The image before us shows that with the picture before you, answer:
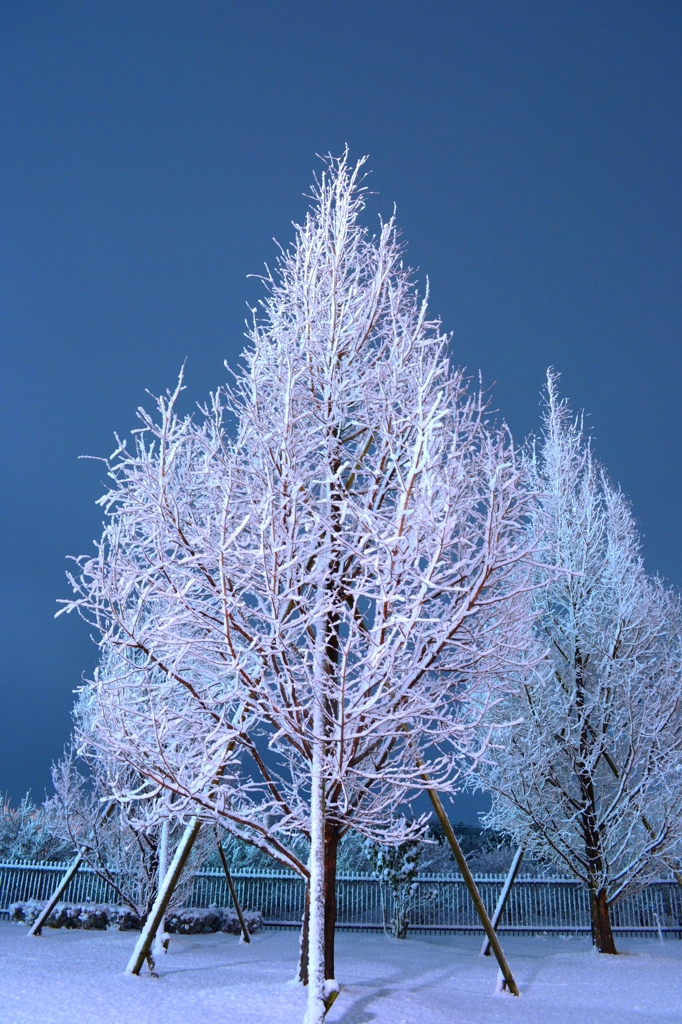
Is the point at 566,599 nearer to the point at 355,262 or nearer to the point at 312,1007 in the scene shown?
the point at 355,262

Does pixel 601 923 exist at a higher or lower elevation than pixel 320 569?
lower

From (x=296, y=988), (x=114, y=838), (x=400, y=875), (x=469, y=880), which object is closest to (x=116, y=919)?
(x=114, y=838)

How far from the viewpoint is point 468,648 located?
4.92m

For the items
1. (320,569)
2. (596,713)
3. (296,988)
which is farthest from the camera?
(596,713)

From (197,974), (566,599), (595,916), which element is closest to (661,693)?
(566,599)

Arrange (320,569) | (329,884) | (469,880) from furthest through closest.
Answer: (469,880), (329,884), (320,569)

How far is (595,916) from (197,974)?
6.65 metres

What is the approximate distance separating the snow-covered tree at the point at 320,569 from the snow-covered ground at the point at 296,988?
74 cm

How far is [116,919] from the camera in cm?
1413

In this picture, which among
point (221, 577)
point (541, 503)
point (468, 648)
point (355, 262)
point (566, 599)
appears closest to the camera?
point (221, 577)

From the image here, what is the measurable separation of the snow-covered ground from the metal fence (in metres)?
6.30

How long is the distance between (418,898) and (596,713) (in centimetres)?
900

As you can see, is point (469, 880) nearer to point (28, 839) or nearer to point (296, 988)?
point (296, 988)

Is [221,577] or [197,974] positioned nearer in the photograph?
[221,577]
